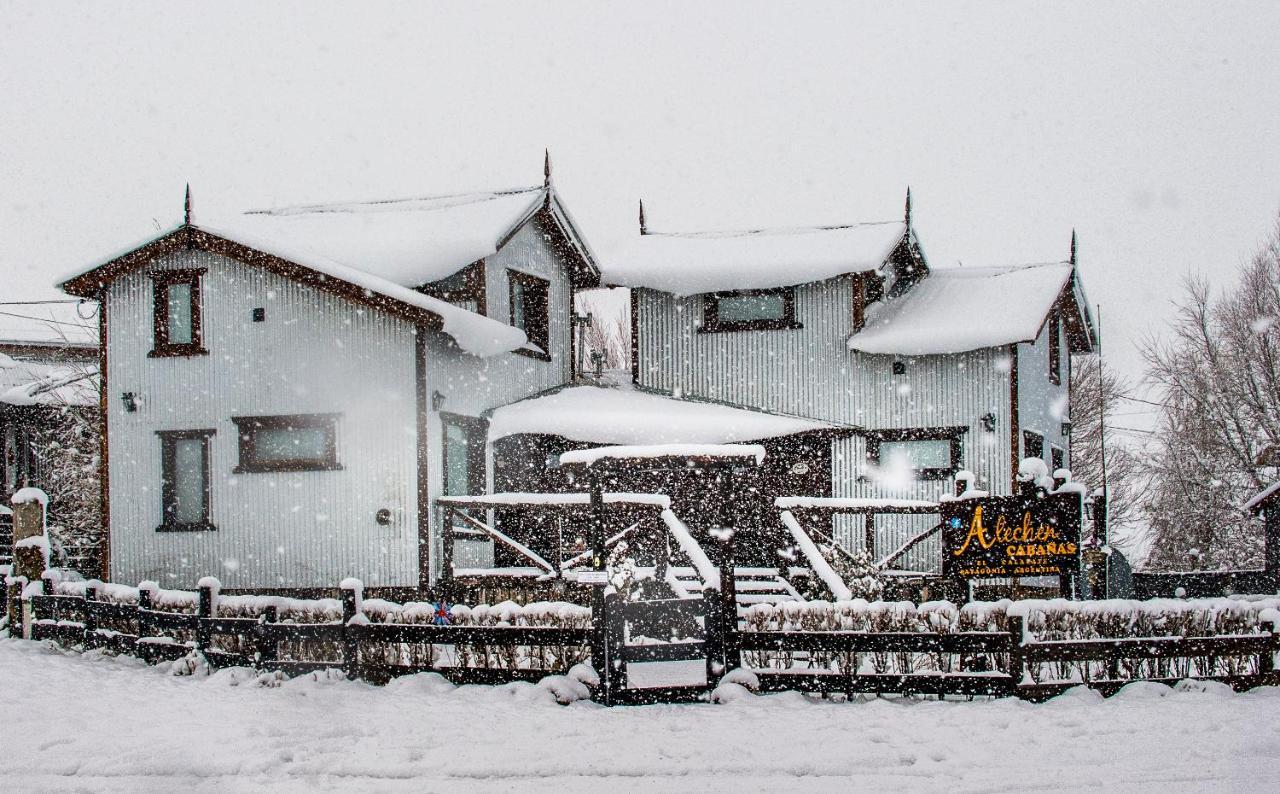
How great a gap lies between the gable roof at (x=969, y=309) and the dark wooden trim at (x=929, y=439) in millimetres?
1334

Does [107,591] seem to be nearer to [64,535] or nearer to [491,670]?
[491,670]

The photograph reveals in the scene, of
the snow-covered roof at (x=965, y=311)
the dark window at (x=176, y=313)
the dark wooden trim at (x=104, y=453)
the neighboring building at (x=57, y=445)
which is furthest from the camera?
the neighboring building at (x=57, y=445)

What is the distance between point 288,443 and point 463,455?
107 inches

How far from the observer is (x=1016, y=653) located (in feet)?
34.9

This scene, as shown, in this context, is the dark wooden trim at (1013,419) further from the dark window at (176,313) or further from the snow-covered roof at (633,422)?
the dark window at (176,313)

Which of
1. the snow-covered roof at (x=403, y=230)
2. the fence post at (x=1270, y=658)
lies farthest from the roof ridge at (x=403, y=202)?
the fence post at (x=1270, y=658)

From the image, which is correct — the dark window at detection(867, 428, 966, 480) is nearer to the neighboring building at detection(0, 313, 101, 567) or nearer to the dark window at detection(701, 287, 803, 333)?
the dark window at detection(701, 287, 803, 333)

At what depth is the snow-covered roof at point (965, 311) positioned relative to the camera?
19625 millimetres

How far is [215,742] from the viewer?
9.20 meters

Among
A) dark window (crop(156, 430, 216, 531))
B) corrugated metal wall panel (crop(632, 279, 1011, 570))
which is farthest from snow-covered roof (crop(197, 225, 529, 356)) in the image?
corrugated metal wall panel (crop(632, 279, 1011, 570))

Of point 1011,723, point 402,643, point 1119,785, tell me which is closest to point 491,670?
point 402,643

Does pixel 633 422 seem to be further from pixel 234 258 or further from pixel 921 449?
pixel 234 258

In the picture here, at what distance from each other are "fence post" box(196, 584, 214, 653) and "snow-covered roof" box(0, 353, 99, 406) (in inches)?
694

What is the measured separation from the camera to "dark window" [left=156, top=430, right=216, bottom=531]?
59.8ft
